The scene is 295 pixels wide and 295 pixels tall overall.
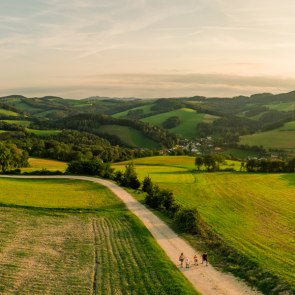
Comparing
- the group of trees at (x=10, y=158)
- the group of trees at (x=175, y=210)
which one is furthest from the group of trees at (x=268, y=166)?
the group of trees at (x=10, y=158)

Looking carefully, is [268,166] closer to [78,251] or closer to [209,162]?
[209,162]

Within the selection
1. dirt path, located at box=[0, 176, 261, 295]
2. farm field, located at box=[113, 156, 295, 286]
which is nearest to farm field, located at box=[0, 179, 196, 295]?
dirt path, located at box=[0, 176, 261, 295]

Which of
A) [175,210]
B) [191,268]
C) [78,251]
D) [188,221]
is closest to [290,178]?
[175,210]

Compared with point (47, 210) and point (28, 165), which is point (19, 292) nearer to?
point (47, 210)

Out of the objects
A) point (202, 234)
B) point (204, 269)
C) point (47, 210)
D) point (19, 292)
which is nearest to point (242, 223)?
point (202, 234)

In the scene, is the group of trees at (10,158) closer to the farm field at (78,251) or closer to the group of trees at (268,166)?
the farm field at (78,251)

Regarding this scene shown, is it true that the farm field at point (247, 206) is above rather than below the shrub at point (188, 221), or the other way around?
below

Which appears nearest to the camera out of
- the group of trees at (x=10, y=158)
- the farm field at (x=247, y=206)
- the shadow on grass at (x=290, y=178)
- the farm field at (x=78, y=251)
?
the farm field at (x=78, y=251)

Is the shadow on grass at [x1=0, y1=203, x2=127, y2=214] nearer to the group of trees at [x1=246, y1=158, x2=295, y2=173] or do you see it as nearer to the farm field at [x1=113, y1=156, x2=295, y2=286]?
the farm field at [x1=113, y1=156, x2=295, y2=286]
